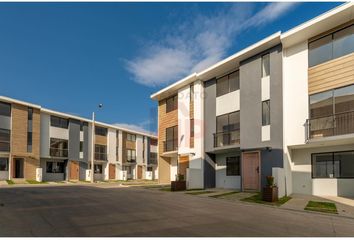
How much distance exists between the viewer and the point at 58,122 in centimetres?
4262

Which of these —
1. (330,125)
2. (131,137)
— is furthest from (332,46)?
(131,137)

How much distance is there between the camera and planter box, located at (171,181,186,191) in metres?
22.1

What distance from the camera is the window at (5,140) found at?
34938 millimetres

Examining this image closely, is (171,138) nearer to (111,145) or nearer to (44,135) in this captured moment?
(44,135)

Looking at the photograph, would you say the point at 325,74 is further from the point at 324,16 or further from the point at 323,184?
the point at 323,184

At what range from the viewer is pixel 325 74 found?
17.4 metres

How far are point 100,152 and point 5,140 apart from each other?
606 inches

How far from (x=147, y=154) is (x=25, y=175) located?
79.0ft

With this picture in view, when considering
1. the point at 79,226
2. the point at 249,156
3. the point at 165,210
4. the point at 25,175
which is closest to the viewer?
Result: the point at 79,226

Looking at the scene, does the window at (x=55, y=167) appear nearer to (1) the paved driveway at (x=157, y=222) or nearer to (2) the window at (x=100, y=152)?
(2) the window at (x=100, y=152)

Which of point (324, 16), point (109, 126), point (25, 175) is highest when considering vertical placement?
point (324, 16)

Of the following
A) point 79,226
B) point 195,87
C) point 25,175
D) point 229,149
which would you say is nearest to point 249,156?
point 229,149

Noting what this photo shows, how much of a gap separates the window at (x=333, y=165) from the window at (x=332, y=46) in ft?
17.8

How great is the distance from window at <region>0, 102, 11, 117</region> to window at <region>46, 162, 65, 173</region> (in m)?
9.07
